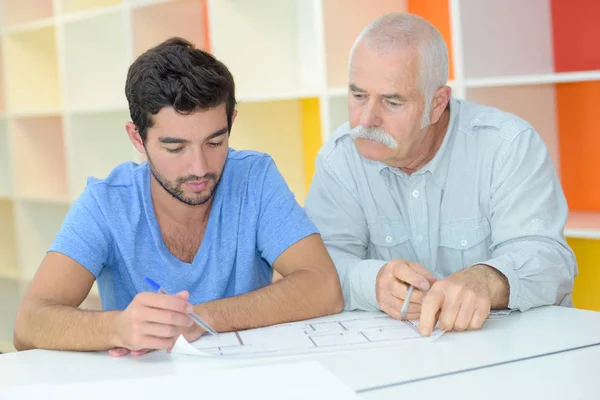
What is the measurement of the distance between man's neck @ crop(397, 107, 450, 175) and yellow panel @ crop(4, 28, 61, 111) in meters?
2.79

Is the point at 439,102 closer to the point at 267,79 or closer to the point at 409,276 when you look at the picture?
the point at 409,276

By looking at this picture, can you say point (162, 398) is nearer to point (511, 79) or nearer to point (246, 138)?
point (511, 79)

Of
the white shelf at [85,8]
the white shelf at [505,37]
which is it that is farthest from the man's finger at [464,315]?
the white shelf at [85,8]

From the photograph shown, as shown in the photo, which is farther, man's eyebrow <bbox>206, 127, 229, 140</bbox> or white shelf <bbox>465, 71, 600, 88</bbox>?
white shelf <bbox>465, 71, 600, 88</bbox>

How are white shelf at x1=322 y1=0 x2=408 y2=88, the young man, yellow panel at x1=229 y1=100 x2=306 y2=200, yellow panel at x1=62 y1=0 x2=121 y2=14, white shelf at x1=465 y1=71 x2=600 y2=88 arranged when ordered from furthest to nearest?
yellow panel at x1=62 y1=0 x2=121 y2=14, yellow panel at x1=229 y1=100 x2=306 y2=200, white shelf at x1=322 y1=0 x2=408 y2=88, white shelf at x1=465 y1=71 x2=600 y2=88, the young man

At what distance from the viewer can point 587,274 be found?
2.63 m

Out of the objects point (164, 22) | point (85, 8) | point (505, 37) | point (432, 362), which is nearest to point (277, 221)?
point (432, 362)

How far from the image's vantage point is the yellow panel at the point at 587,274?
2.62 m

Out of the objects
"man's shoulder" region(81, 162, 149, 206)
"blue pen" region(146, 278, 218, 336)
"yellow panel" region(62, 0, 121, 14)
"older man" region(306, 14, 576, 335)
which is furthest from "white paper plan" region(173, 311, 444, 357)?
"yellow panel" region(62, 0, 121, 14)

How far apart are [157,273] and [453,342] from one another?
2.33ft

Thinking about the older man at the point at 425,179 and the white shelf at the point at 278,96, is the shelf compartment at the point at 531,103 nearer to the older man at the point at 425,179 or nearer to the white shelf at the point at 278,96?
the older man at the point at 425,179

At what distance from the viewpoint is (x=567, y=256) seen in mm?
1818

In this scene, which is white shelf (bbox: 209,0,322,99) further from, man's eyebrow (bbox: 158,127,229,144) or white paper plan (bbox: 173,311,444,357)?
white paper plan (bbox: 173,311,444,357)

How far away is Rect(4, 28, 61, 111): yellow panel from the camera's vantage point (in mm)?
4414
